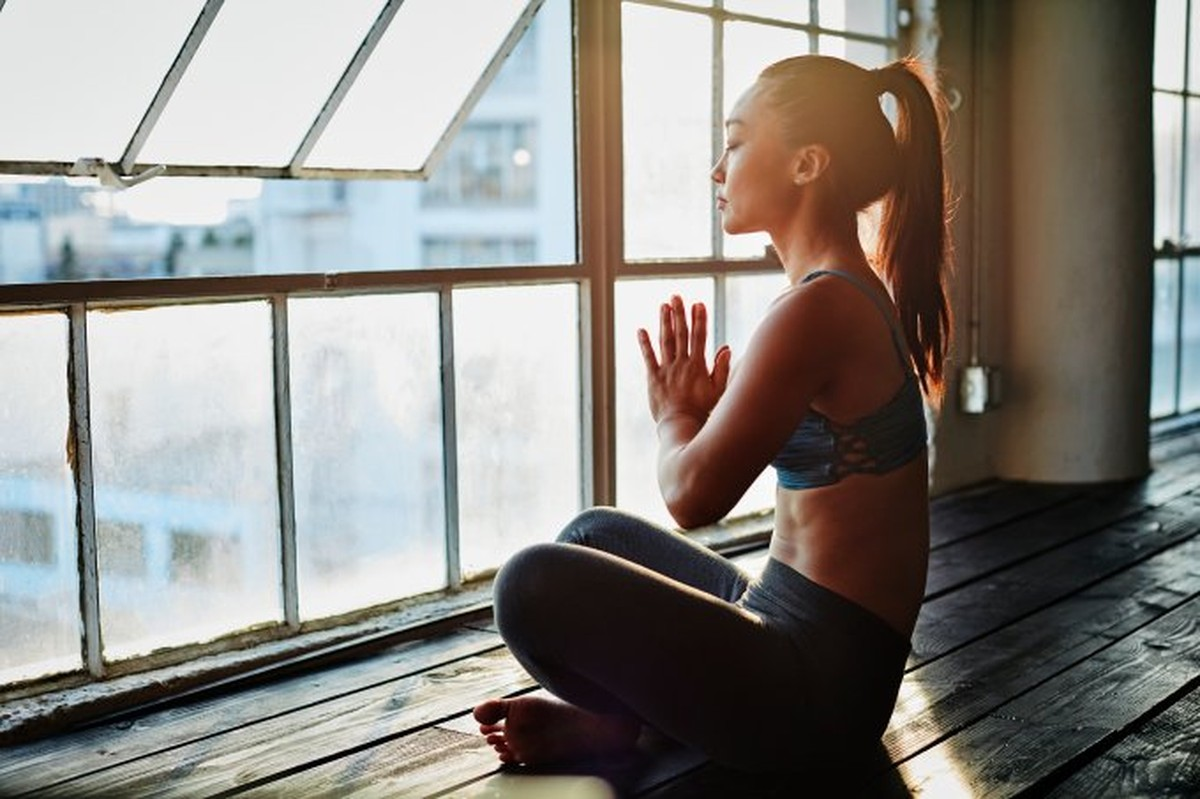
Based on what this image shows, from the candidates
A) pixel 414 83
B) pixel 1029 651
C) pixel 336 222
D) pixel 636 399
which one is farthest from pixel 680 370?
pixel 336 222

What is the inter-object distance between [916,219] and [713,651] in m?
0.63

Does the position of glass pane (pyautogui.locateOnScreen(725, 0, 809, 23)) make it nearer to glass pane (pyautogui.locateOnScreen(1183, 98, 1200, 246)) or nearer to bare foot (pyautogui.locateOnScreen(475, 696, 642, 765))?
bare foot (pyautogui.locateOnScreen(475, 696, 642, 765))

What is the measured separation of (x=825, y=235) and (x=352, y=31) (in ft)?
4.10

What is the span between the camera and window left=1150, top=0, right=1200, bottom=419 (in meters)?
5.47

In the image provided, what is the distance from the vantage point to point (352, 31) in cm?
282

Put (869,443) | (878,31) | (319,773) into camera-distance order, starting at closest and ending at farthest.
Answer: (869,443) → (319,773) → (878,31)

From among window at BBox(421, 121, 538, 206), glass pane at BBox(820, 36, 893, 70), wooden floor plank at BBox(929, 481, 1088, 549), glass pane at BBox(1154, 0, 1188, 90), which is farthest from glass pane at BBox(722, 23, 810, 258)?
window at BBox(421, 121, 538, 206)

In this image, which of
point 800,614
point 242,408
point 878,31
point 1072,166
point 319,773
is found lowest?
point 319,773

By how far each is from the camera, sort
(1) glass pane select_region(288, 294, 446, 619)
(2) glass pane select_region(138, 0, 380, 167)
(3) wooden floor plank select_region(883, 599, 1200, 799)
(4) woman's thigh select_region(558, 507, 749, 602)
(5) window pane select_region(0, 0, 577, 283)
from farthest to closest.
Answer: (5) window pane select_region(0, 0, 577, 283) → (1) glass pane select_region(288, 294, 446, 619) → (2) glass pane select_region(138, 0, 380, 167) → (4) woman's thigh select_region(558, 507, 749, 602) → (3) wooden floor plank select_region(883, 599, 1200, 799)

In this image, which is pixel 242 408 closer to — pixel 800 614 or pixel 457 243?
pixel 800 614

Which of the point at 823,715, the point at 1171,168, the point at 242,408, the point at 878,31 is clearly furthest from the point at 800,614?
the point at 1171,168

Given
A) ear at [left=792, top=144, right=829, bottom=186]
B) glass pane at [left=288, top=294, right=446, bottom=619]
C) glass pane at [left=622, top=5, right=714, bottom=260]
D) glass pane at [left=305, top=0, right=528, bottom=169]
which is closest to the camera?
ear at [left=792, top=144, right=829, bottom=186]

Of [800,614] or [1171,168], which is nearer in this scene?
[800,614]

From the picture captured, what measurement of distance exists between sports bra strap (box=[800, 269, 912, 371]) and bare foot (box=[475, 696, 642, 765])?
2.09 feet
